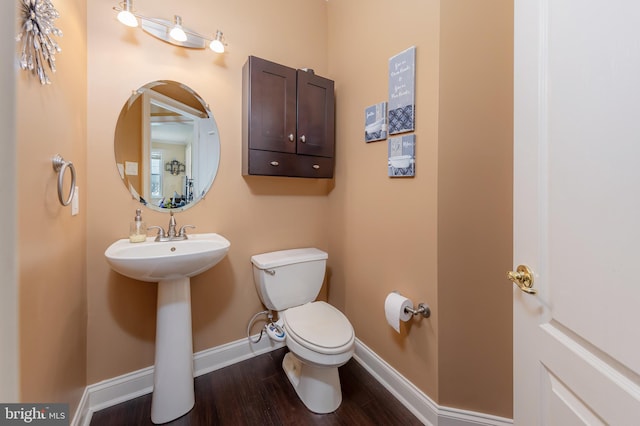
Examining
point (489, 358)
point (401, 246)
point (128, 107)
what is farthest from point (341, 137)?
point (489, 358)

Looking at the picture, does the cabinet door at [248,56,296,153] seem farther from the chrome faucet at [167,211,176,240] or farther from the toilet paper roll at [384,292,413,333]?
the toilet paper roll at [384,292,413,333]

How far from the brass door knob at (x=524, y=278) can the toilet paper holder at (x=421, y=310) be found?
2.05ft

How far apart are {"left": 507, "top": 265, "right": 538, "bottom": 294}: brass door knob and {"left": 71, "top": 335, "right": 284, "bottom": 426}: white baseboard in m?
1.63

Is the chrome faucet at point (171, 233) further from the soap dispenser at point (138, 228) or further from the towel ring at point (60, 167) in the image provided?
the towel ring at point (60, 167)

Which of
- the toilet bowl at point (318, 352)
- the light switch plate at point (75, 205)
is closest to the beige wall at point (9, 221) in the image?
the light switch plate at point (75, 205)

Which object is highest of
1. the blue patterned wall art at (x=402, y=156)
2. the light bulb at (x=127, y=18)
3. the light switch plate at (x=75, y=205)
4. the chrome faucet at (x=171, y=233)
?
the light bulb at (x=127, y=18)

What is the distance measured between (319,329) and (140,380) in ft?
3.52

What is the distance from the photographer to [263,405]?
1.34 m

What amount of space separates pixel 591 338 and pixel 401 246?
0.90m

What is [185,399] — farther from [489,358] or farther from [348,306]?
[489,358]

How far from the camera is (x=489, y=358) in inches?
45.0

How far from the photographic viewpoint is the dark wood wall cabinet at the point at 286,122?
60.3 inches

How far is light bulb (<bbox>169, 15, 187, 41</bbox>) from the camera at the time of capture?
1.34 m

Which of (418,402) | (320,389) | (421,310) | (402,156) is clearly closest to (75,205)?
(320,389)
